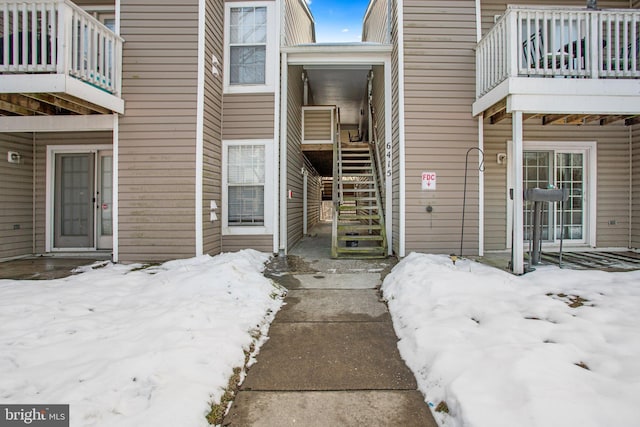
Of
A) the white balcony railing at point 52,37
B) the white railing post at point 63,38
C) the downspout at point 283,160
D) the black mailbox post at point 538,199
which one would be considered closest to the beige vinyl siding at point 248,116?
the downspout at point 283,160

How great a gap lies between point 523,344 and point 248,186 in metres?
5.03

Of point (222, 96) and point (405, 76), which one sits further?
point (222, 96)

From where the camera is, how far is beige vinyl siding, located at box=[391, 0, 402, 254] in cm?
567

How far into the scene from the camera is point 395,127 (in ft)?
19.3

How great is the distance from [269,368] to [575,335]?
2.34 metres

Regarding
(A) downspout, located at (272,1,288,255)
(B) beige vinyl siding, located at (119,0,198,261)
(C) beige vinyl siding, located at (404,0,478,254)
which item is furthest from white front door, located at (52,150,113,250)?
(C) beige vinyl siding, located at (404,0,478,254)

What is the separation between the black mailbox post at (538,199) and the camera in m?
4.11

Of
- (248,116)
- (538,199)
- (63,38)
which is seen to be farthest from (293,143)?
(538,199)

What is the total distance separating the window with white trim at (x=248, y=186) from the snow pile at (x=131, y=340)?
2.06 metres

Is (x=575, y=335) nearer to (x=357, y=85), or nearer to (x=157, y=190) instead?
(x=157, y=190)

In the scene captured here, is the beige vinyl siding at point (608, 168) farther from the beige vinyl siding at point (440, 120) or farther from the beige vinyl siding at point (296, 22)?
the beige vinyl siding at point (296, 22)

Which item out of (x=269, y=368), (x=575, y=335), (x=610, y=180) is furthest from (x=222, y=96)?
(x=610, y=180)

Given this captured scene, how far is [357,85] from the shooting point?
9844mm

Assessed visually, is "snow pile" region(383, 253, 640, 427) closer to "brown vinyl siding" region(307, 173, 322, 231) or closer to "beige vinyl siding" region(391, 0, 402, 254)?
"beige vinyl siding" region(391, 0, 402, 254)
